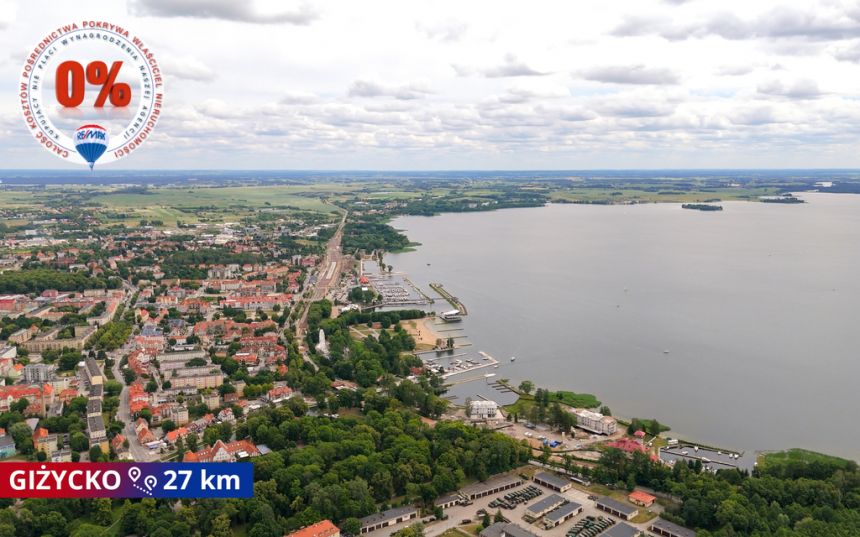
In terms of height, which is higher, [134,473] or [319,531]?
[134,473]

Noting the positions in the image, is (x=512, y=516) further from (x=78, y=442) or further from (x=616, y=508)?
(x=78, y=442)

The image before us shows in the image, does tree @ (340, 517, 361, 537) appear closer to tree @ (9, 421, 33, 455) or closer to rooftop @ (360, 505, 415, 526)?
rooftop @ (360, 505, 415, 526)

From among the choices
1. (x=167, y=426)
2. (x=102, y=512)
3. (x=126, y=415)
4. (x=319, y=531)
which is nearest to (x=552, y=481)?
(x=319, y=531)

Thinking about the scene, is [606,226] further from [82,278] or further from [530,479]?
[530,479]

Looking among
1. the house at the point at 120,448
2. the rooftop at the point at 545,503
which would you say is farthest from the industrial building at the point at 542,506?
the house at the point at 120,448

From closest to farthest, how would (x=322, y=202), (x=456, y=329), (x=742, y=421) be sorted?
(x=742, y=421), (x=456, y=329), (x=322, y=202)

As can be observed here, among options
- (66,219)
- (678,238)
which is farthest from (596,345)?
(66,219)

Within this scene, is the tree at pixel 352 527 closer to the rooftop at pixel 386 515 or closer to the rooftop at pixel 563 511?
the rooftop at pixel 386 515

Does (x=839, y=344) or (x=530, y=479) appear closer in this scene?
(x=530, y=479)
